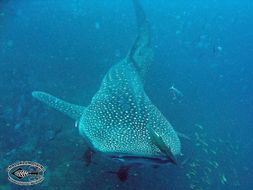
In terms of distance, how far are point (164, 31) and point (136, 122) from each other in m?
8.43

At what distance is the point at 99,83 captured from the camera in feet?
26.1

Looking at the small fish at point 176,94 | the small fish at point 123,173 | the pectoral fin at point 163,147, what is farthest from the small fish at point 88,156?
the small fish at point 176,94

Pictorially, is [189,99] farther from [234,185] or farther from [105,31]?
[105,31]

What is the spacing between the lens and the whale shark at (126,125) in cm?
359

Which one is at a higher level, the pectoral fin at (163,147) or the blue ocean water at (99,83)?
the pectoral fin at (163,147)

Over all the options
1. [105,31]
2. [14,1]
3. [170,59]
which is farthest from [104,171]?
[14,1]

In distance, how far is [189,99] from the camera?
8172 millimetres

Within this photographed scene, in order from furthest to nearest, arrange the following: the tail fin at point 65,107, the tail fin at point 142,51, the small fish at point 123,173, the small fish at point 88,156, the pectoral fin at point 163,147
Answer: the tail fin at point 142,51 → the tail fin at point 65,107 → the small fish at point 88,156 → the small fish at point 123,173 → the pectoral fin at point 163,147

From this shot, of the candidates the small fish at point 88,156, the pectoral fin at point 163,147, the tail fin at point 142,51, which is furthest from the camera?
the tail fin at point 142,51

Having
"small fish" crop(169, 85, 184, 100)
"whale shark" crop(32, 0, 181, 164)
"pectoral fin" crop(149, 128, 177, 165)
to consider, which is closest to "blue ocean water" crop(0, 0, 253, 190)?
"small fish" crop(169, 85, 184, 100)

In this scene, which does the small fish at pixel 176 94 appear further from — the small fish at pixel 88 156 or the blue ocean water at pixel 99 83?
the small fish at pixel 88 156

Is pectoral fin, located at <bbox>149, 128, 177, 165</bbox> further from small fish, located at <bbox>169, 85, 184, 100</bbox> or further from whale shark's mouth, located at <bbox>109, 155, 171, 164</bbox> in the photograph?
small fish, located at <bbox>169, 85, 184, 100</bbox>

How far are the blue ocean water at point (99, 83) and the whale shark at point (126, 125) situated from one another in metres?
0.96

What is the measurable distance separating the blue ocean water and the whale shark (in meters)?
0.96
